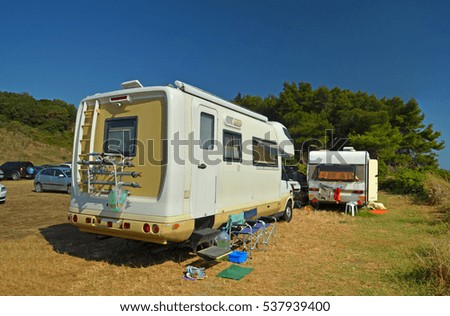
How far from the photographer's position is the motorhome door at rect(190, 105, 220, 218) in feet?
18.8

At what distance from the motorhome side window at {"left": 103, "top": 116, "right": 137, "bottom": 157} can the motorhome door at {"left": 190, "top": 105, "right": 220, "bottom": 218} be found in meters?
1.02

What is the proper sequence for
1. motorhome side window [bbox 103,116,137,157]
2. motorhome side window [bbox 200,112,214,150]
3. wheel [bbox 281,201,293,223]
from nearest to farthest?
motorhome side window [bbox 103,116,137,157], motorhome side window [bbox 200,112,214,150], wheel [bbox 281,201,293,223]

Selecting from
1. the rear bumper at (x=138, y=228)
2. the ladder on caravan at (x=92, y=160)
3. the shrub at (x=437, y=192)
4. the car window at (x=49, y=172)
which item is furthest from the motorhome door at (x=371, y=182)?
the car window at (x=49, y=172)

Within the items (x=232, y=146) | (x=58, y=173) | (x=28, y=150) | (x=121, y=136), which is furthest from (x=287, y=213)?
(x=28, y=150)

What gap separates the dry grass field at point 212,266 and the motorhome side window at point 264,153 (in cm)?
186

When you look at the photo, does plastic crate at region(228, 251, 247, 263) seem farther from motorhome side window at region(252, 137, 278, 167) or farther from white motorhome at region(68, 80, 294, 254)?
motorhome side window at region(252, 137, 278, 167)

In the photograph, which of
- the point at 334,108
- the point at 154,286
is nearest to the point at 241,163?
the point at 154,286

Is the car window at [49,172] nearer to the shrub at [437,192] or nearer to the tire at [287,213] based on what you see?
the tire at [287,213]

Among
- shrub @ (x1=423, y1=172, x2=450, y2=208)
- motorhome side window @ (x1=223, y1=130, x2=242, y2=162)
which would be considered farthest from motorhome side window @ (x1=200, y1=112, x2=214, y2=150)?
shrub @ (x1=423, y1=172, x2=450, y2=208)

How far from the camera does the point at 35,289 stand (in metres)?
4.70

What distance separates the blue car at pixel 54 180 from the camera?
17.5 meters

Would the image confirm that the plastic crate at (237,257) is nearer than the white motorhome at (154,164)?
No

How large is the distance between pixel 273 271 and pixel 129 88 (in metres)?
3.98
